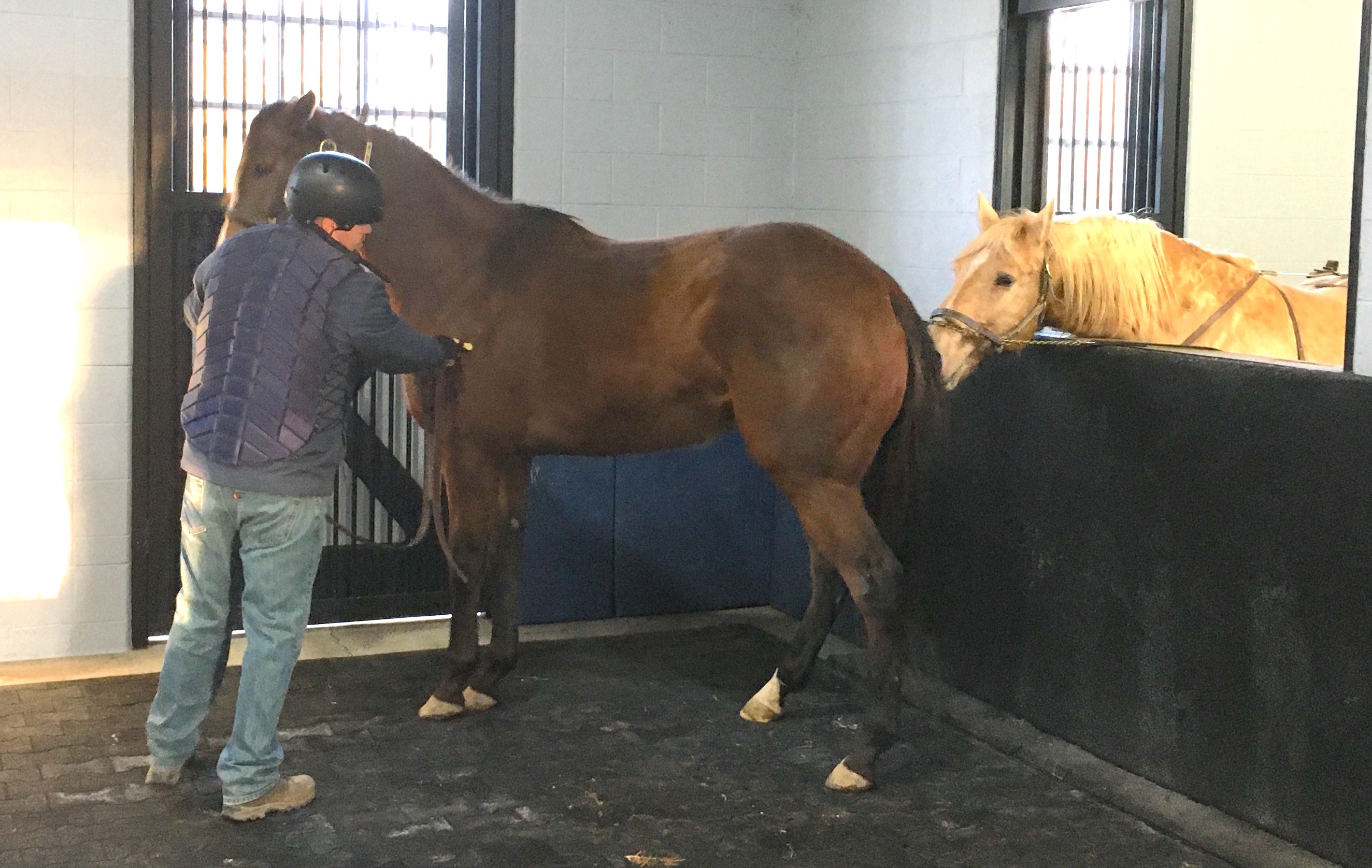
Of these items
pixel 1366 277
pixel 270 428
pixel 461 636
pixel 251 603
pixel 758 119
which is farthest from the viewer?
pixel 758 119

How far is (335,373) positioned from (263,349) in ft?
0.62

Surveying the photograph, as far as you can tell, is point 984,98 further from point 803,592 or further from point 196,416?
point 196,416

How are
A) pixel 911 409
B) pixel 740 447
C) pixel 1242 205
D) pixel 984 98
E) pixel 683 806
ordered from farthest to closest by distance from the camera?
pixel 740 447 < pixel 1242 205 < pixel 984 98 < pixel 911 409 < pixel 683 806

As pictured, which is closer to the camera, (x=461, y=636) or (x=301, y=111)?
(x=301, y=111)

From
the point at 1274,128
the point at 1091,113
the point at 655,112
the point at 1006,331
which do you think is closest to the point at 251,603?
the point at 1006,331

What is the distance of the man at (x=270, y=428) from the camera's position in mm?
3096

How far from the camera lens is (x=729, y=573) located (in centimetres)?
539

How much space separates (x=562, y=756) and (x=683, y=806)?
1.54ft

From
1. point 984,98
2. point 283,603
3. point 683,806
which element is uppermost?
point 984,98

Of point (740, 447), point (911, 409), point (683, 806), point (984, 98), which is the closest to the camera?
point (683, 806)

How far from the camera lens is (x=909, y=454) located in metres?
3.75

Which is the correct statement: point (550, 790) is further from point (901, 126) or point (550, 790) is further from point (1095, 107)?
point (1095, 107)

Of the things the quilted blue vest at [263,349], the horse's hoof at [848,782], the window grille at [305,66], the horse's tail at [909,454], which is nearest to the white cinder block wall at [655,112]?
the window grille at [305,66]

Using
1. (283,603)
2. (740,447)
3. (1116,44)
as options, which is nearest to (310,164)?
(283,603)
